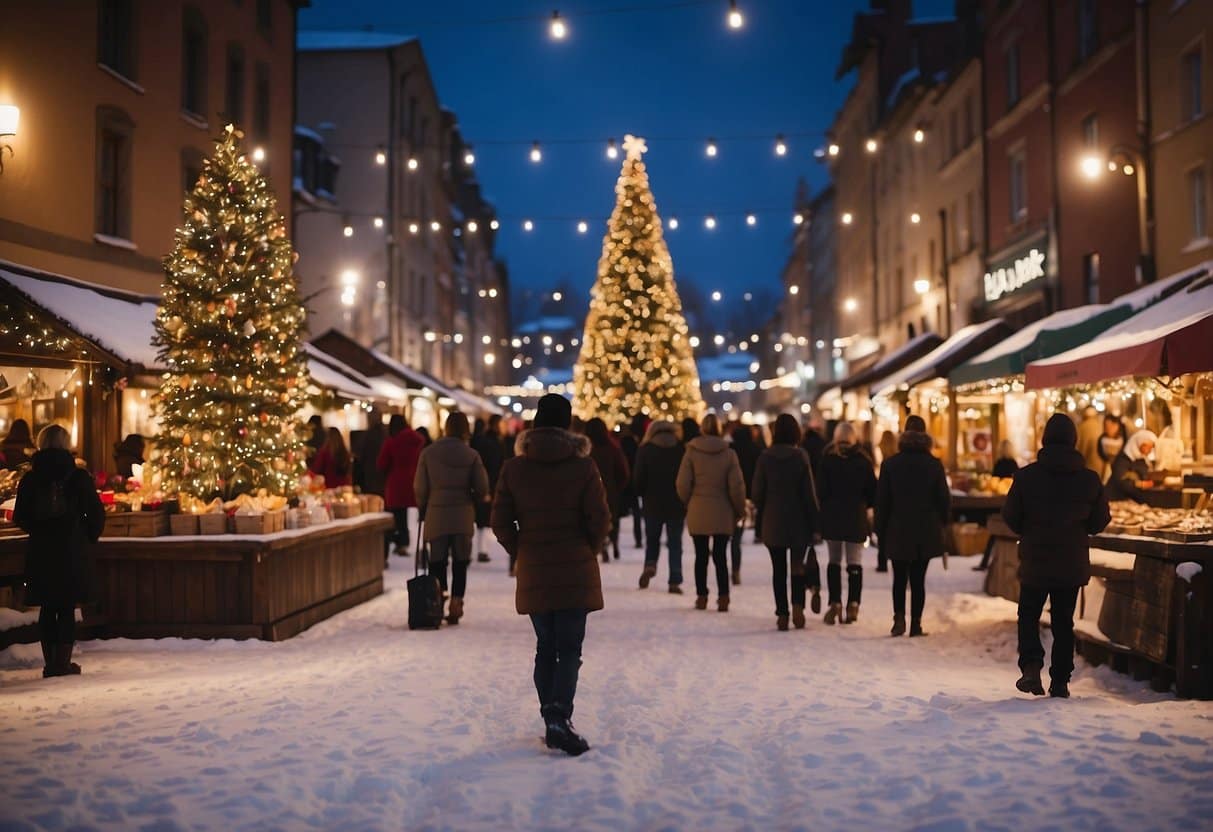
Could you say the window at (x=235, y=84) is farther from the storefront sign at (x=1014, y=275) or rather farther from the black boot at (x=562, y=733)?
the black boot at (x=562, y=733)

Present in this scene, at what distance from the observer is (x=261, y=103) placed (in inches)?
1094

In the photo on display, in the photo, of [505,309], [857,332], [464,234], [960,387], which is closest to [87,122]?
[960,387]

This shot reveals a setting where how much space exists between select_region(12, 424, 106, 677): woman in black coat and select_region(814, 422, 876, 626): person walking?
667 cm

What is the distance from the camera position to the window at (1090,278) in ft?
79.8

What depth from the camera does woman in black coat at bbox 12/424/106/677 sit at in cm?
973

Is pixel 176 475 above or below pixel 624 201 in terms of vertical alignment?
below

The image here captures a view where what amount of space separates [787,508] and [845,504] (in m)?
0.69

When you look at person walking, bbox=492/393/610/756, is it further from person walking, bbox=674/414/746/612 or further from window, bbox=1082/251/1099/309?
window, bbox=1082/251/1099/309

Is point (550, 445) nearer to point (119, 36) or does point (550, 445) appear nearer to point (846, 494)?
point (846, 494)

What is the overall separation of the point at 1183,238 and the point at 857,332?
32717 millimetres

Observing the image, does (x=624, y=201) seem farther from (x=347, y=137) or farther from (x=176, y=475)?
(x=176, y=475)

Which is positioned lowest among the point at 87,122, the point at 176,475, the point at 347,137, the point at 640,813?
the point at 640,813

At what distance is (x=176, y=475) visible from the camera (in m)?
13.0

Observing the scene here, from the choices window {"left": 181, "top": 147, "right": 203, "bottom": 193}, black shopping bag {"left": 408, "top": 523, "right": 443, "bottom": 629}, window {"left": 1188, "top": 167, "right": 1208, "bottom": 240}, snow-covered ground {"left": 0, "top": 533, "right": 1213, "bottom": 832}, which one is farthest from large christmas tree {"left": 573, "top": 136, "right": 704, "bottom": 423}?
snow-covered ground {"left": 0, "top": 533, "right": 1213, "bottom": 832}
